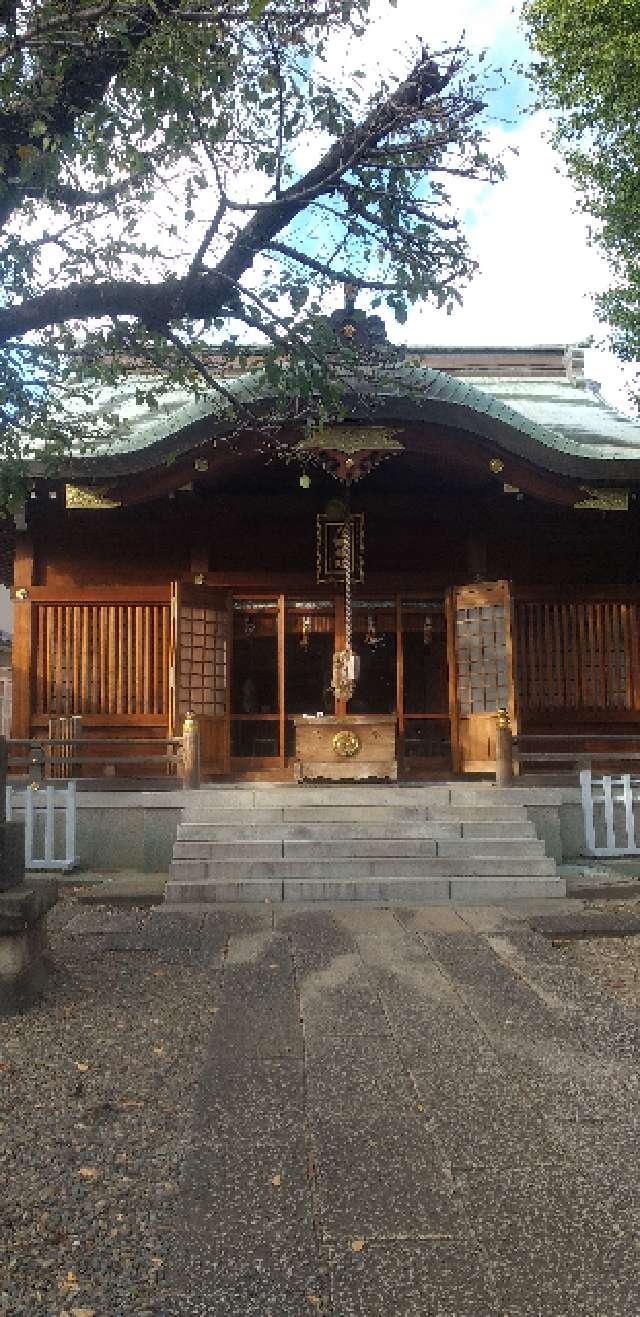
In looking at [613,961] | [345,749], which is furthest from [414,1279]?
[345,749]

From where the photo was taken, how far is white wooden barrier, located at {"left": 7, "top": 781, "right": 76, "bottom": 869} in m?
7.83

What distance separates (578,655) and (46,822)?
6.72 metres

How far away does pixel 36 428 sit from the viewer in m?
5.36

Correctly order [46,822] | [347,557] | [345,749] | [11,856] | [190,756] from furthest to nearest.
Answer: [347,557] → [345,749] → [190,756] → [46,822] → [11,856]

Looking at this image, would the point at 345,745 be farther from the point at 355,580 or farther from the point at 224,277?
the point at 224,277

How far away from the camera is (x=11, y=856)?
14.4 feet

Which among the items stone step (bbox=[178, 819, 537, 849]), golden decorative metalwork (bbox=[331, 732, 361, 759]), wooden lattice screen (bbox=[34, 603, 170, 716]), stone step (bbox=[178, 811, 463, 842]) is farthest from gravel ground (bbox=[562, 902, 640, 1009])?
wooden lattice screen (bbox=[34, 603, 170, 716])

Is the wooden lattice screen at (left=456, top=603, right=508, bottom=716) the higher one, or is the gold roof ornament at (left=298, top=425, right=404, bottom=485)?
the gold roof ornament at (left=298, top=425, right=404, bottom=485)

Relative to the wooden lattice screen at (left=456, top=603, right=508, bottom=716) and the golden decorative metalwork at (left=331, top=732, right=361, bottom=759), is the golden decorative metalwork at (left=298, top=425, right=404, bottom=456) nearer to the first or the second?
the wooden lattice screen at (left=456, top=603, right=508, bottom=716)

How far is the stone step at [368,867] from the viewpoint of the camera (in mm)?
7043

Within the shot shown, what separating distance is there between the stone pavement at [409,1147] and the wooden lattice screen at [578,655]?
5.97 m

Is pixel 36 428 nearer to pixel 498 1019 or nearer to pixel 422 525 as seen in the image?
pixel 498 1019

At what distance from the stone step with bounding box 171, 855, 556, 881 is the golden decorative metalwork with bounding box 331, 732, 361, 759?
7.83 ft

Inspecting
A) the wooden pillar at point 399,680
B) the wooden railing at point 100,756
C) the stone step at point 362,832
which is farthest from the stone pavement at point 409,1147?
the wooden pillar at point 399,680
